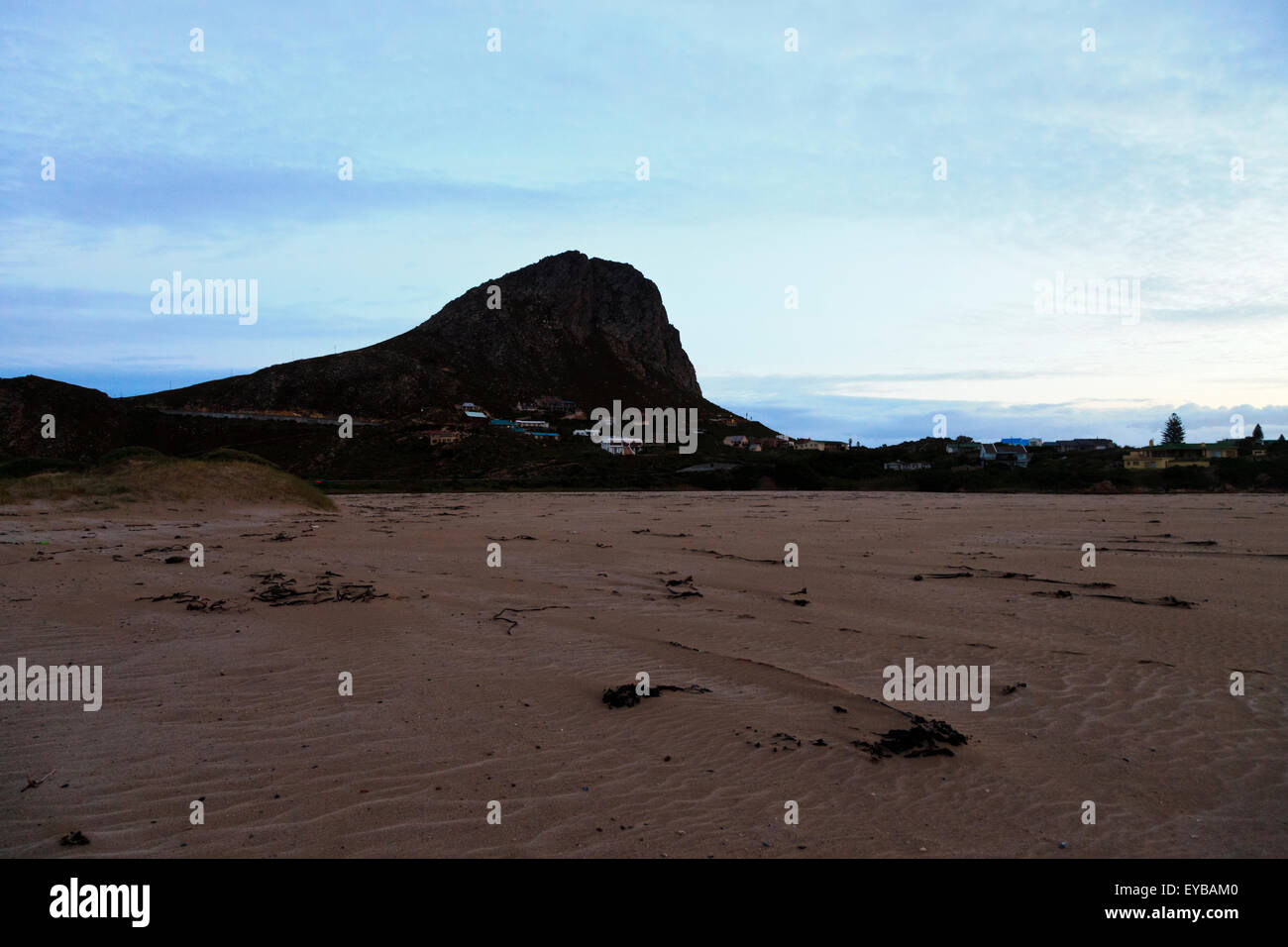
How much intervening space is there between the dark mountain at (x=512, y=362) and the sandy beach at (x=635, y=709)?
81.8 meters

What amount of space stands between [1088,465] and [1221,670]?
5000 centimetres

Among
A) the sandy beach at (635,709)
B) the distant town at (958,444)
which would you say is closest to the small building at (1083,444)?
the distant town at (958,444)

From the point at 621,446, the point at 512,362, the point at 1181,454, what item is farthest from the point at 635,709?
the point at 512,362

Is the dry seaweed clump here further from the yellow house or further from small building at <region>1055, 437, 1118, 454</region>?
small building at <region>1055, 437, 1118, 454</region>

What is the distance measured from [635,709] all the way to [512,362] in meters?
118

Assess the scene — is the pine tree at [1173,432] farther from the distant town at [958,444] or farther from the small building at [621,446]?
the small building at [621,446]

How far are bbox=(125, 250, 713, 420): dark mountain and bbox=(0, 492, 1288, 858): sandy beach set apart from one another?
8176 cm

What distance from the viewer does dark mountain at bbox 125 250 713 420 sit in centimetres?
8888

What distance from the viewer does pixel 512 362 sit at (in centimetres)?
11981

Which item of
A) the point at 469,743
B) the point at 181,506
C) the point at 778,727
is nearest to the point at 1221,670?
the point at 778,727

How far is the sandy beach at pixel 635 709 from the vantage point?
3941 millimetres

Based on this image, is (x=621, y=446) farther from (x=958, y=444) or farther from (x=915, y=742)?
(x=915, y=742)

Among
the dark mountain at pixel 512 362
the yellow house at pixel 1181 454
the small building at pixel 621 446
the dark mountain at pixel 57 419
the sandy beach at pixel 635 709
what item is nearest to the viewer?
the sandy beach at pixel 635 709

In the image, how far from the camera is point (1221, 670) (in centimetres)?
692
